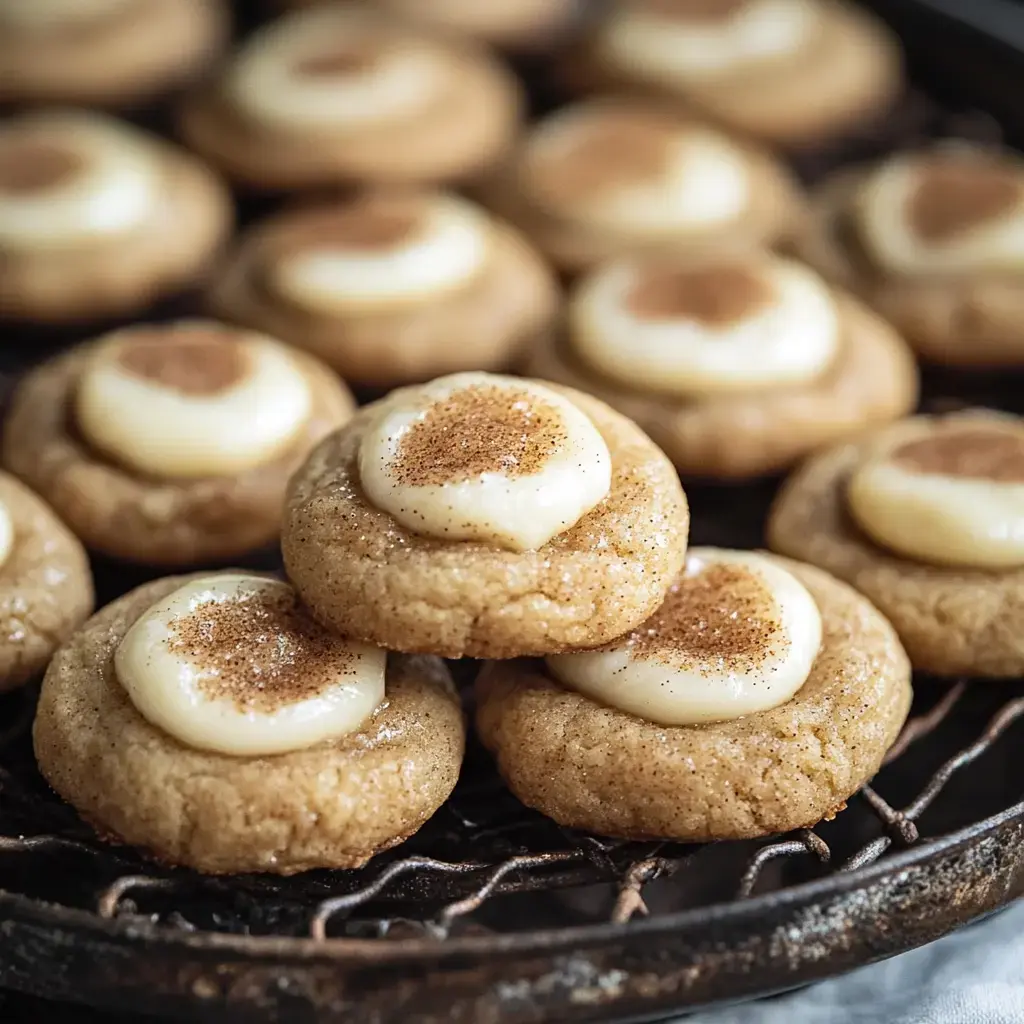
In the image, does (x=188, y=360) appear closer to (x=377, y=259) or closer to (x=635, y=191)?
(x=377, y=259)

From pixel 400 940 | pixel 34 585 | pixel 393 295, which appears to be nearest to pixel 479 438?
pixel 400 940

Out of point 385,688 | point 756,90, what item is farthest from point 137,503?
point 756,90

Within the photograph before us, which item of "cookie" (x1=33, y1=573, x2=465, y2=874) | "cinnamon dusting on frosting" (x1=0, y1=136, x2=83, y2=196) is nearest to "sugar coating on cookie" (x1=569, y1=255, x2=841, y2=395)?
"cookie" (x1=33, y1=573, x2=465, y2=874)

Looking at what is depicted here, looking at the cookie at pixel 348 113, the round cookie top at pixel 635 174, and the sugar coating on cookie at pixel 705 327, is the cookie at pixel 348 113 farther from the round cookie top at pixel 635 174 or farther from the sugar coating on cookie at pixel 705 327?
the sugar coating on cookie at pixel 705 327

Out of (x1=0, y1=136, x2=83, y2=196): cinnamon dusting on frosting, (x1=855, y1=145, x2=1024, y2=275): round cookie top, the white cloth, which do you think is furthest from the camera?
(x1=0, y1=136, x2=83, y2=196): cinnamon dusting on frosting

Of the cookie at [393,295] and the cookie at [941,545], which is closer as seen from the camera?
the cookie at [941,545]

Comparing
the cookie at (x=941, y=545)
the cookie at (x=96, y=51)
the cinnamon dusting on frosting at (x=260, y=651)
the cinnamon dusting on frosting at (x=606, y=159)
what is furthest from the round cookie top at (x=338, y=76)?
the cinnamon dusting on frosting at (x=260, y=651)

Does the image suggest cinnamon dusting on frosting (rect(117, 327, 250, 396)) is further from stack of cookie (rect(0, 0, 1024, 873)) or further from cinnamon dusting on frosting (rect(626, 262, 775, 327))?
cinnamon dusting on frosting (rect(626, 262, 775, 327))
